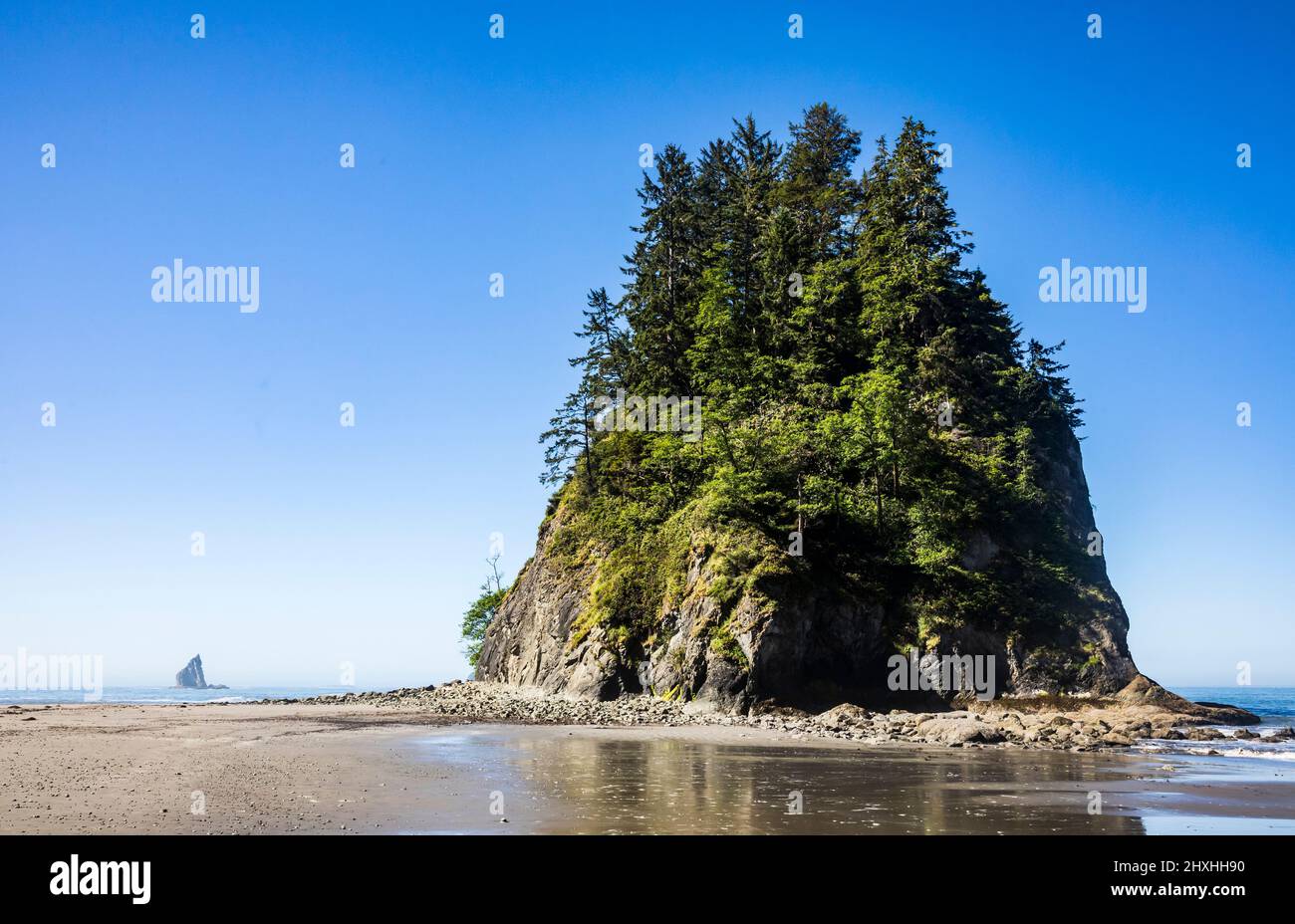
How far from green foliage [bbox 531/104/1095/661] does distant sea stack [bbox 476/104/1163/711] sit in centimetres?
15

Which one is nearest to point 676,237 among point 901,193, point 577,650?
point 901,193

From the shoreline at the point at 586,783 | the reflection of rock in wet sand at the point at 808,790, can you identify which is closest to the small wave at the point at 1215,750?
the shoreline at the point at 586,783

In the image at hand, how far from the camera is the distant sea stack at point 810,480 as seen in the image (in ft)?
131

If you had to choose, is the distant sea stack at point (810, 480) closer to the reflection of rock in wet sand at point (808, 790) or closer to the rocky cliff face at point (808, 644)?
the rocky cliff face at point (808, 644)

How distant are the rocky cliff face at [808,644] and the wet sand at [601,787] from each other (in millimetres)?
8281

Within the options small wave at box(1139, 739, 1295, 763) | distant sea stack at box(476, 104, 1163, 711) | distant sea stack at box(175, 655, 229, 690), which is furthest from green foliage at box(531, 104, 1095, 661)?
distant sea stack at box(175, 655, 229, 690)

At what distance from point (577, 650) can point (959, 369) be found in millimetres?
27211

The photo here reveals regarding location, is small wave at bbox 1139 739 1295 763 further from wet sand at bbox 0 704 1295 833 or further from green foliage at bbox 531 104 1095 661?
green foliage at bbox 531 104 1095 661

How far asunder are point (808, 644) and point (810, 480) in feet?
28.5

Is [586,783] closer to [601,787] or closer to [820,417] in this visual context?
[601,787]

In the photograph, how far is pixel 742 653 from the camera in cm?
3769

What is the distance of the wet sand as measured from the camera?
13516mm

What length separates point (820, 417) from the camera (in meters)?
49.2
